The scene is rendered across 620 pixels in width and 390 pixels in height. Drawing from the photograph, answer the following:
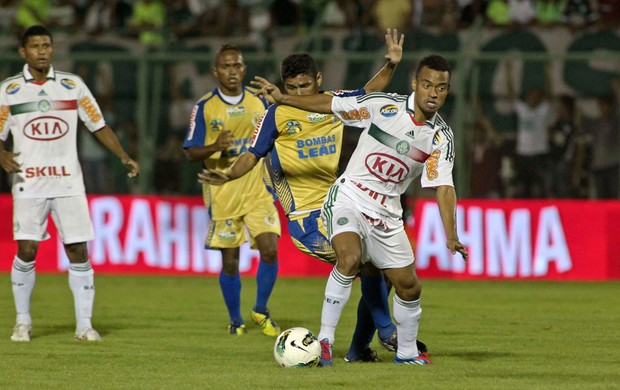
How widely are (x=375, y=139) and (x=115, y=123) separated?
11031mm

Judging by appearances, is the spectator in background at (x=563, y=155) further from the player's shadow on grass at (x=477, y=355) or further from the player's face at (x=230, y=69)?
the player's shadow on grass at (x=477, y=355)

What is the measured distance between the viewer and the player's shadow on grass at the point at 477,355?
8930 mm

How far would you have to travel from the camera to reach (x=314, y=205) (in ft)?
30.4

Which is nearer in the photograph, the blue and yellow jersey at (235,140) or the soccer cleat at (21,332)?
the soccer cleat at (21,332)

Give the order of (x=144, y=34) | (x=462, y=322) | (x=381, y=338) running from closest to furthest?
(x=381, y=338) → (x=462, y=322) → (x=144, y=34)

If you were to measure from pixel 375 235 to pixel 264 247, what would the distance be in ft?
9.65

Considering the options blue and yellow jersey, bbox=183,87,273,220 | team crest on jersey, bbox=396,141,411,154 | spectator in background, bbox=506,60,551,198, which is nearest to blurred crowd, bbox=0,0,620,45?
spectator in background, bbox=506,60,551,198

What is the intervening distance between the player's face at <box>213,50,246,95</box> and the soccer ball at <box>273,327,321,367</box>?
346cm

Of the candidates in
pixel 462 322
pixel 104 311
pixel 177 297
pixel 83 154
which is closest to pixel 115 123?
pixel 83 154

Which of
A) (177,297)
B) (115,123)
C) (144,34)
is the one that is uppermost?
(144,34)

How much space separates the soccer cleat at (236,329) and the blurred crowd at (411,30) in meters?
6.92

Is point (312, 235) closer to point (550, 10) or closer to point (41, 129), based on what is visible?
point (41, 129)

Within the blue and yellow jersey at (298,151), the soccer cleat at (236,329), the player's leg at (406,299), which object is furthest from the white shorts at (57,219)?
the player's leg at (406,299)

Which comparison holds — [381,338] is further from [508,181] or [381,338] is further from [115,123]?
[115,123]
